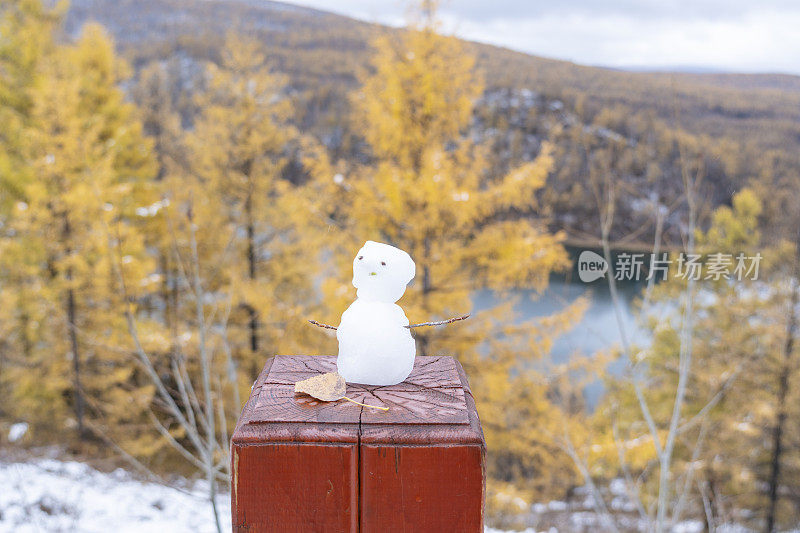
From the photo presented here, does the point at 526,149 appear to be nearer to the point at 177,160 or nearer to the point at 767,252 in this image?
the point at 177,160

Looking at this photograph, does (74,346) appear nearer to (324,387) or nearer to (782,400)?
(324,387)

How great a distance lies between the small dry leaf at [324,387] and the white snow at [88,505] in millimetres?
4271

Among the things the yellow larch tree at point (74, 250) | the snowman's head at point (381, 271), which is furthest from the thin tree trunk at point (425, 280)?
the snowman's head at point (381, 271)

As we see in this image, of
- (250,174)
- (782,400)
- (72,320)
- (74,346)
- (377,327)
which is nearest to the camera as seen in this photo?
(377,327)

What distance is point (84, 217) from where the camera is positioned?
8.53 meters

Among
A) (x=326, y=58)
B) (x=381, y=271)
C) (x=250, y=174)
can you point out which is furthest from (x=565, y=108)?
(x=326, y=58)

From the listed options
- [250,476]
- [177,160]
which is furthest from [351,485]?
[177,160]

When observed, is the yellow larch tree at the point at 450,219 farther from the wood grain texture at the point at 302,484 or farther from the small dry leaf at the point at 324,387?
the wood grain texture at the point at 302,484

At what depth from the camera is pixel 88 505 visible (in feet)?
17.8

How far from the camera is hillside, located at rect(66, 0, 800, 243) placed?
7148mm

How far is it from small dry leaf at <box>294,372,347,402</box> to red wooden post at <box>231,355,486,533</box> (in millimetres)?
98

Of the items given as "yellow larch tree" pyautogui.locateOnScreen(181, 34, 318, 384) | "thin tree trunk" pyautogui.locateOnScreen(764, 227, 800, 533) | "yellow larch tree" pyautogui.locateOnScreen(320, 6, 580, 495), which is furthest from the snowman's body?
"thin tree trunk" pyautogui.locateOnScreen(764, 227, 800, 533)

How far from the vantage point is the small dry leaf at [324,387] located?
3.09 feet

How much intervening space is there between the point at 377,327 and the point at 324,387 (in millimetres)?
233
